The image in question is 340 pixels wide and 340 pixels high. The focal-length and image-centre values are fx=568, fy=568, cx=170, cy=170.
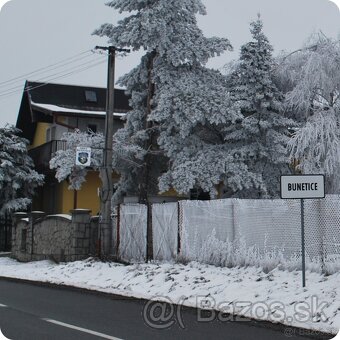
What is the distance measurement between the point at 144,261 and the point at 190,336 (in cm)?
801

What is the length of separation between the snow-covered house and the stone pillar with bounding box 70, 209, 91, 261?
30.3 feet

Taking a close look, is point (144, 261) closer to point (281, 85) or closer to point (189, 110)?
point (189, 110)

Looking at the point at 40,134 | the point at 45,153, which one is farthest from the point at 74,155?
the point at 40,134

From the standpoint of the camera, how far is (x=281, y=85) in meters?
21.9

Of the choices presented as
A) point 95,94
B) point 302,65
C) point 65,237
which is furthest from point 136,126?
point 95,94

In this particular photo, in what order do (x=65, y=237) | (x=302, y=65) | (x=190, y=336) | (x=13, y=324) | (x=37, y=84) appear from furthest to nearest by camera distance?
1. (x=37, y=84)
2. (x=302, y=65)
3. (x=65, y=237)
4. (x=13, y=324)
5. (x=190, y=336)

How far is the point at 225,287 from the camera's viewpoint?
11.5 metres

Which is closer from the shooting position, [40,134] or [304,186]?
[304,186]

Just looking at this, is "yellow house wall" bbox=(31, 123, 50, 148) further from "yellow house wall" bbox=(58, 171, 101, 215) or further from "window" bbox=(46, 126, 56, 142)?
"yellow house wall" bbox=(58, 171, 101, 215)

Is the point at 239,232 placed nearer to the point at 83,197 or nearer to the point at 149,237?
the point at 149,237

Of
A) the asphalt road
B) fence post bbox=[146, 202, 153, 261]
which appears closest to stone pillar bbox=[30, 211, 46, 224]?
fence post bbox=[146, 202, 153, 261]

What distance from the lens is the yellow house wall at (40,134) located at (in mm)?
34097

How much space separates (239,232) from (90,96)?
2080cm

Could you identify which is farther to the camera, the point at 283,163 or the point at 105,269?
the point at 283,163
